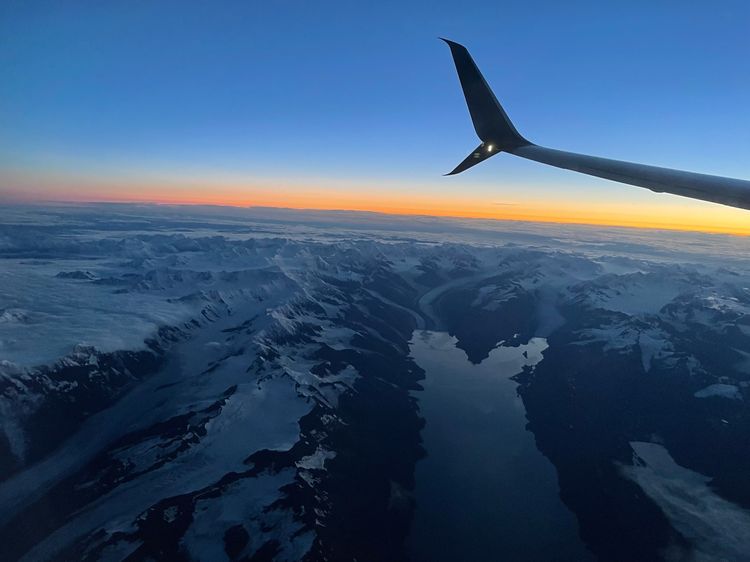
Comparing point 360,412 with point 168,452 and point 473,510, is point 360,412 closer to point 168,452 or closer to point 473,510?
point 473,510

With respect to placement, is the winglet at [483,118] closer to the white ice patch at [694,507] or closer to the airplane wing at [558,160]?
the airplane wing at [558,160]

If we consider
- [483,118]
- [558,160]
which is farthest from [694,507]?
[483,118]

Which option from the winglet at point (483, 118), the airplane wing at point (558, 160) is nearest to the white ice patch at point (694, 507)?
the airplane wing at point (558, 160)

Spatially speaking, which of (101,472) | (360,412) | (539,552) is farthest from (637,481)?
(101,472)

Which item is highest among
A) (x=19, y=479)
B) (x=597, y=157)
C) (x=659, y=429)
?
(x=597, y=157)

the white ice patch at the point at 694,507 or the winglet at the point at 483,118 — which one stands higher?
the winglet at the point at 483,118

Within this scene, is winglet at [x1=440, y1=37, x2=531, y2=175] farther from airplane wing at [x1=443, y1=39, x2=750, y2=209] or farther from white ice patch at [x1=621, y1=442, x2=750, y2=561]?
white ice patch at [x1=621, y1=442, x2=750, y2=561]

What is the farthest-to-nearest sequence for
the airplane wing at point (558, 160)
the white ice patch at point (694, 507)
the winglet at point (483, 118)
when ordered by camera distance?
the white ice patch at point (694, 507) → the winglet at point (483, 118) → the airplane wing at point (558, 160)
